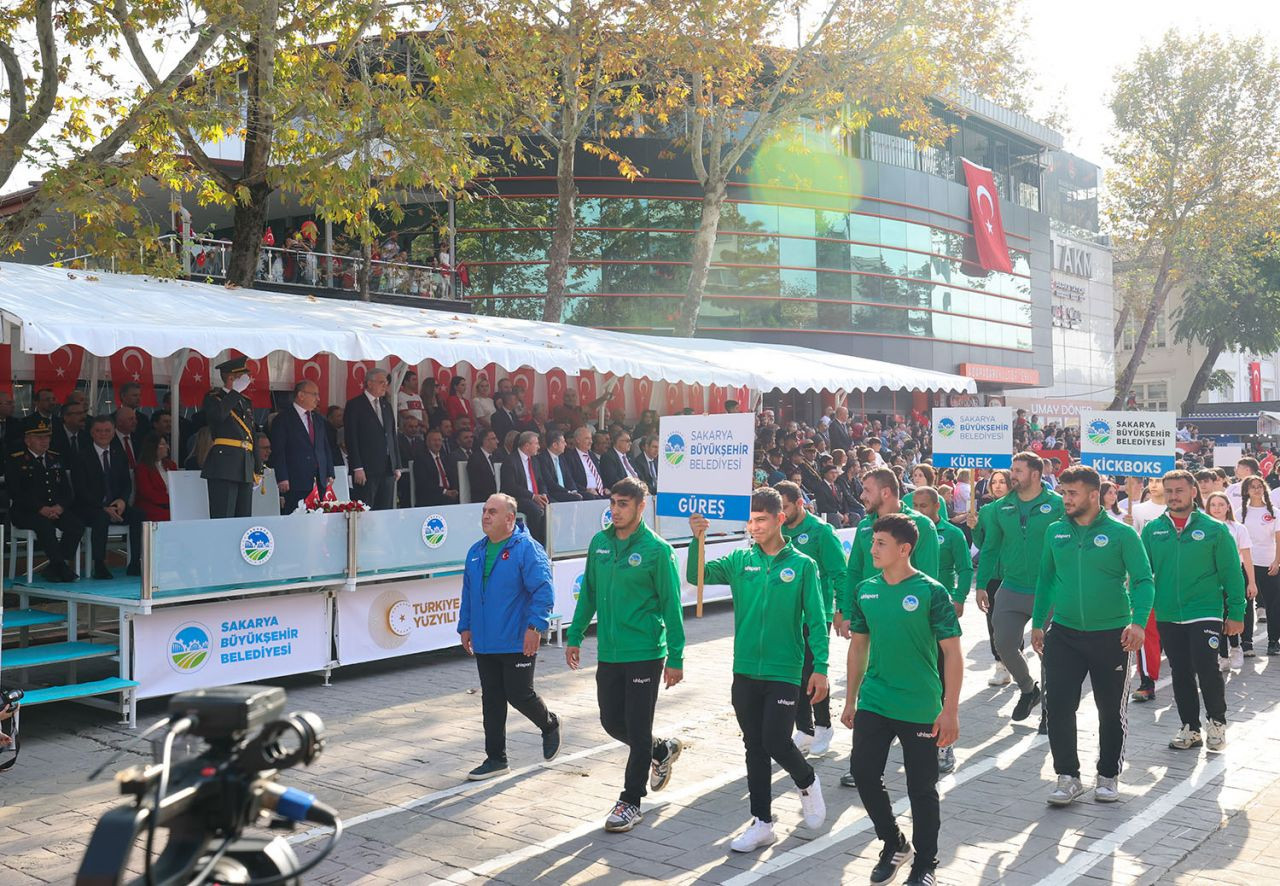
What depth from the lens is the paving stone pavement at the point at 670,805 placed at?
5.83 m

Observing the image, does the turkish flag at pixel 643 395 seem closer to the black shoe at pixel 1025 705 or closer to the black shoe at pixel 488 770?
the black shoe at pixel 1025 705

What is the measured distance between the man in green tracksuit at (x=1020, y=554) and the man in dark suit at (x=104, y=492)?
7.12 metres

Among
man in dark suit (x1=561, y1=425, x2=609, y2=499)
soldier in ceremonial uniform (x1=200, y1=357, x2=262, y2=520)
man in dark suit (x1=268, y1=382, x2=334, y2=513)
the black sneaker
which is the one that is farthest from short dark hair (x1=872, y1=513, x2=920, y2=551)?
man in dark suit (x1=561, y1=425, x2=609, y2=499)

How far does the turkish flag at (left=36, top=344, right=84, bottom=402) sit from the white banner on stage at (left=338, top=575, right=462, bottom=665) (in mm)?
4799

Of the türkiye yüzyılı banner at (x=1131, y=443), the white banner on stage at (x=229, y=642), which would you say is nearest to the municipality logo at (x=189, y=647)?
the white banner on stage at (x=229, y=642)

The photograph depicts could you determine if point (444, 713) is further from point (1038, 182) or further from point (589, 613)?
point (1038, 182)

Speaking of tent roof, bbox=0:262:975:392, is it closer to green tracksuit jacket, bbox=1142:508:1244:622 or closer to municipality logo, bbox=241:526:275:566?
municipality logo, bbox=241:526:275:566

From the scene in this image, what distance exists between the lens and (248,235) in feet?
50.9

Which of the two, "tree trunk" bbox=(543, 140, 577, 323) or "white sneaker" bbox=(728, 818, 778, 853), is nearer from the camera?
"white sneaker" bbox=(728, 818, 778, 853)

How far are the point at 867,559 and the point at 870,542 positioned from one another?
15cm

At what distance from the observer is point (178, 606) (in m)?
9.34

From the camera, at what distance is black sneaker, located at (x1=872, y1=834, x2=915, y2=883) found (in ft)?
18.1

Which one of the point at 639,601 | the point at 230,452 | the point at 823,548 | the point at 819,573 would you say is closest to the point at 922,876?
the point at 639,601

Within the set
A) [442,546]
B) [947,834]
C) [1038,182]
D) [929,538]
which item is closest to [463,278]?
[442,546]
